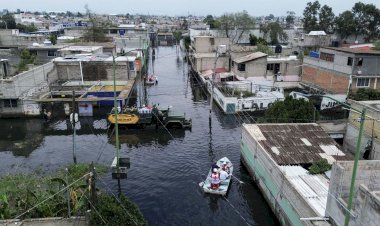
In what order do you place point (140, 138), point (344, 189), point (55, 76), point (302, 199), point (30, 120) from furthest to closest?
1. point (55, 76)
2. point (30, 120)
3. point (140, 138)
4. point (302, 199)
5. point (344, 189)

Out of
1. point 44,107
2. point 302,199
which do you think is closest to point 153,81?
point 44,107

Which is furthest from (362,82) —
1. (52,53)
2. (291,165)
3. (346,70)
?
(52,53)

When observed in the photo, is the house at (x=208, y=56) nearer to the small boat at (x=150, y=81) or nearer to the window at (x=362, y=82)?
the small boat at (x=150, y=81)

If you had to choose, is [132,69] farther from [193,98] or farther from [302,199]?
[302,199]

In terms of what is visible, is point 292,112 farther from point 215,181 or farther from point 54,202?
point 54,202

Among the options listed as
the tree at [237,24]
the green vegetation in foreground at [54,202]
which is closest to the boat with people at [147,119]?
the green vegetation in foreground at [54,202]

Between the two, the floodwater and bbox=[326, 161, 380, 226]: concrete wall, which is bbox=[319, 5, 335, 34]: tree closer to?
the floodwater

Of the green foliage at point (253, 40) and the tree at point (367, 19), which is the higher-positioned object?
the tree at point (367, 19)
